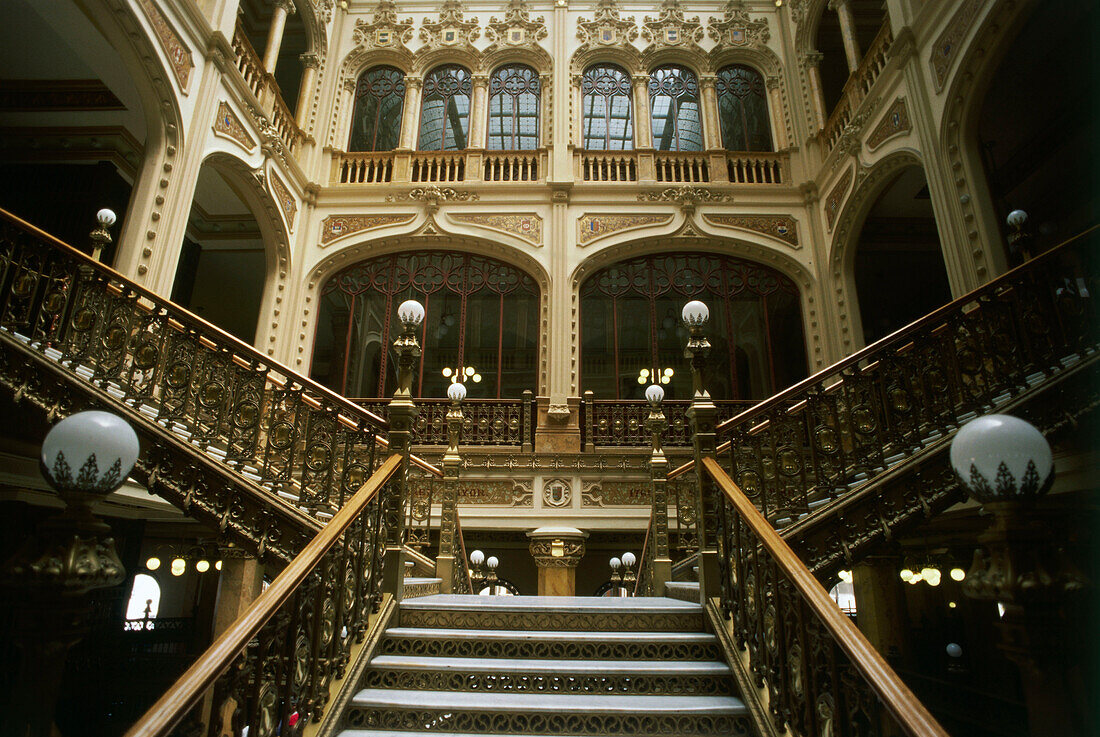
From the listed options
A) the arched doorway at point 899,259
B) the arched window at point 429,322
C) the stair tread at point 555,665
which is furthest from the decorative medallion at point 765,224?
the stair tread at point 555,665

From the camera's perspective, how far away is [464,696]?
2.86 meters

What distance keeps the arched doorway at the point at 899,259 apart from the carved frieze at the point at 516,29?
6.61 meters

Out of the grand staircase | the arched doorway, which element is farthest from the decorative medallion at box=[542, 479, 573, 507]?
the arched doorway

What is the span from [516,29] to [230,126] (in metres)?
5.92

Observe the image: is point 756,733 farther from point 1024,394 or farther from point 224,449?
point 224,449

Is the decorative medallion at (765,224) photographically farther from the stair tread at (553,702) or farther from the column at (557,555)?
the stair tread at (553,702)

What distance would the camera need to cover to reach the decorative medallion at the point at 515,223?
32.1 feet

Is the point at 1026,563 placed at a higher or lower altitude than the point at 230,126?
lower

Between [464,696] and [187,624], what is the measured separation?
8870mm

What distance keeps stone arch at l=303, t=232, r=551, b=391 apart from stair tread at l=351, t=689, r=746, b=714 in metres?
6.79

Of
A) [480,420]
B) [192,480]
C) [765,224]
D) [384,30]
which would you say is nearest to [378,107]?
[384,30]

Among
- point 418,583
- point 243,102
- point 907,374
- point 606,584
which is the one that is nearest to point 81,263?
point 418,583

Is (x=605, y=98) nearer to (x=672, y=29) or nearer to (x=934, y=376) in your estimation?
(x=672, y=29)

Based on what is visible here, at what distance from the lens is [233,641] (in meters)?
2.11
